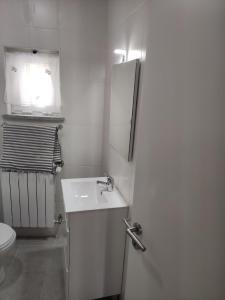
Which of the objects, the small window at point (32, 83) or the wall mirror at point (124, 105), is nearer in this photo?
the wall mirror at point (124, 105)

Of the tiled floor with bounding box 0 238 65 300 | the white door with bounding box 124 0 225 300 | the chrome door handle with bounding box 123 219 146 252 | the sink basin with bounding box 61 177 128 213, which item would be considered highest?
the white door with bounding box 124 0 225 300

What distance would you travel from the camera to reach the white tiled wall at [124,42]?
1.26 meters

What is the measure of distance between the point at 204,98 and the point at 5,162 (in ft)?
6.55

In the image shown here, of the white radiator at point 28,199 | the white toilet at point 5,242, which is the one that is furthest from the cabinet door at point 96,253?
the white radiator at point 28,199

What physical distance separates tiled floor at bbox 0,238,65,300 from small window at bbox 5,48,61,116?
140cm

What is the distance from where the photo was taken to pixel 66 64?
2057mm

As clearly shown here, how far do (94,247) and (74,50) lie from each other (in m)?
1.72

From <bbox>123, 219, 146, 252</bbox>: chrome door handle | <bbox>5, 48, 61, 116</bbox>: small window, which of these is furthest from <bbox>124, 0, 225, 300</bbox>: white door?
<bbox>5, 48, 61, 116</bbox>: small window

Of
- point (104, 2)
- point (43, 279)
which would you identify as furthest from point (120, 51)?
point (43, 279)

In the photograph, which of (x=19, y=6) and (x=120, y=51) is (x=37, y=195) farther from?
(x=19, y=6)

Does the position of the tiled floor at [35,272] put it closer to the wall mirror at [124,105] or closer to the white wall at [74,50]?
the white wall at [74,50]

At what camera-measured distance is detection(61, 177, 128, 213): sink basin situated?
57.3 inches

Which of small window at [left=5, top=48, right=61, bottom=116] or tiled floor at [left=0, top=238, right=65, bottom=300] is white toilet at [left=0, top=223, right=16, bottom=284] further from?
small window at [left=5, top=48, right=61, bottom=116]

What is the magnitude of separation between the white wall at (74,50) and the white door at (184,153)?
1351 mm
